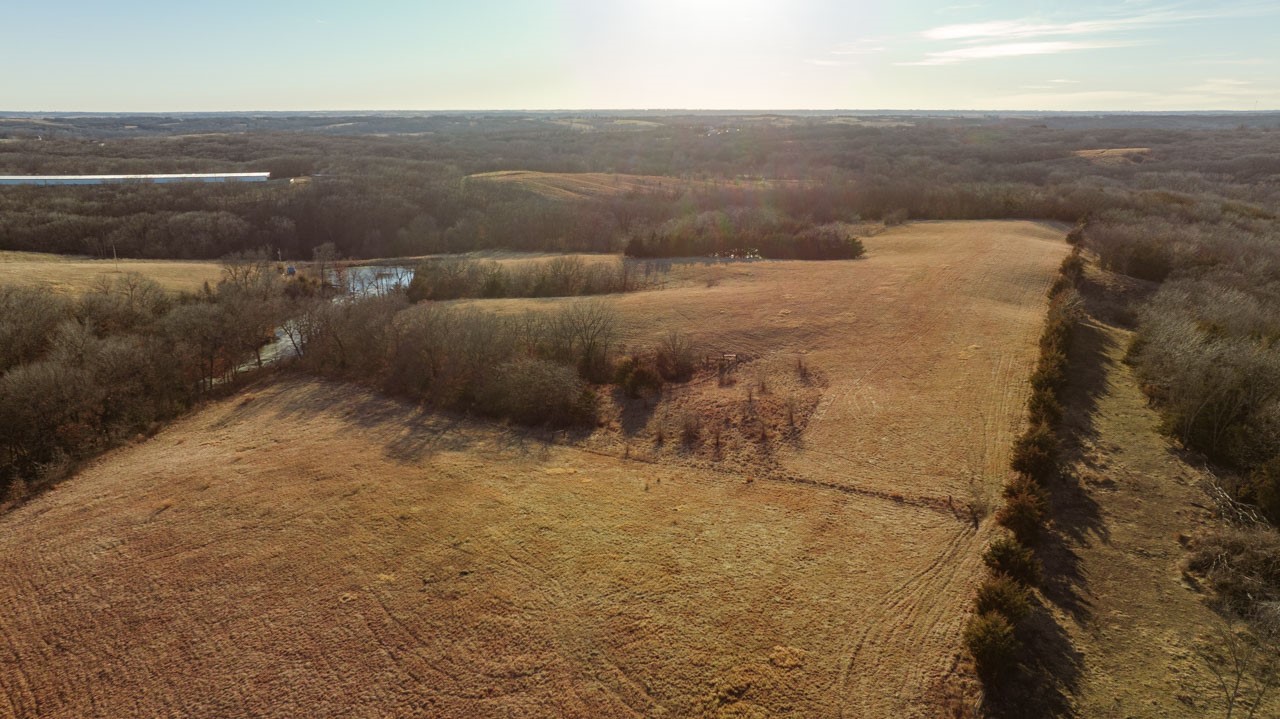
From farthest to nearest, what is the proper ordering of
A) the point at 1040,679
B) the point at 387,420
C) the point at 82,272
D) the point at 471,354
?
the point at 82,272 → the point at 471,354 → the point at 387,420 → the point at 1040,679

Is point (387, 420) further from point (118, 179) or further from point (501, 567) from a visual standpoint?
point (118, 179)

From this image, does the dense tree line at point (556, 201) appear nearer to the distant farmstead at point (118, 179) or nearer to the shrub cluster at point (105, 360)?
the distant farmstead at point (118, 179)

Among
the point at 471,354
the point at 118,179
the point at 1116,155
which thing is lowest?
the point at 471,354

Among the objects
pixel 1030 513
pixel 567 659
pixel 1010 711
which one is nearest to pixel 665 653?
pixel 567 659

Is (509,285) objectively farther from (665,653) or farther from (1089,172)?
(1089,172)

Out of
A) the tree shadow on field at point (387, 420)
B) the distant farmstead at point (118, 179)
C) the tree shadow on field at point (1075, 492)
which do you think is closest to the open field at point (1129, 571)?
the tree shadow on field at point (1075, 492)

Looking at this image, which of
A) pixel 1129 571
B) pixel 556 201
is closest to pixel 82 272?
pixel 556 201

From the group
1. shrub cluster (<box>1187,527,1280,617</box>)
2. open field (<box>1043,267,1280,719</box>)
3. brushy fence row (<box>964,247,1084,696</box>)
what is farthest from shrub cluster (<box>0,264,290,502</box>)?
shrub cluster (<box>1187,527,1280,617</box>)
